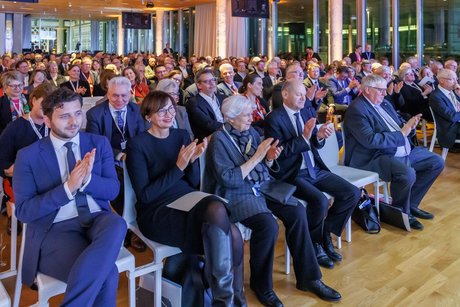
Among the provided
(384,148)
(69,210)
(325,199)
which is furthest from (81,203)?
(384,148)

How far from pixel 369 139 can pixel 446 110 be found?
2130 mm

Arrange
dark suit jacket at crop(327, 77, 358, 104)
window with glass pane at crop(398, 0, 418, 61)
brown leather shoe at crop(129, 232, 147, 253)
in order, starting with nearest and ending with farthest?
brown leather shoe at crop(129, 232, 147, 253)
dark suit jacket at crop(327, 77, 358, 104)
window with glass pane at crop(398, 0, 418, 61)

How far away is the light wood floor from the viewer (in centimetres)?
275

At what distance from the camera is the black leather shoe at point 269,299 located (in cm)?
263

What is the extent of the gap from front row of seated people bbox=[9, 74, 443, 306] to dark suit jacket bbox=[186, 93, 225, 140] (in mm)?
1019

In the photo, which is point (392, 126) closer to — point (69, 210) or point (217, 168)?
point (217, 168)

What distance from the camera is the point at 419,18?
12.3m

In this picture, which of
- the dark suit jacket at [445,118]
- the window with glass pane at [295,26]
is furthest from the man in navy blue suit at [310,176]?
the window with glass pane at [295,26]

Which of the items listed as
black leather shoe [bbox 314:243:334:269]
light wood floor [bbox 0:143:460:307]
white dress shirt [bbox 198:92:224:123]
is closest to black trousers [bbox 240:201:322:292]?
light wood floor [bbox 0:143:460:307]

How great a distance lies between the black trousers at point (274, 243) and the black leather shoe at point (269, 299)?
2 centimetres

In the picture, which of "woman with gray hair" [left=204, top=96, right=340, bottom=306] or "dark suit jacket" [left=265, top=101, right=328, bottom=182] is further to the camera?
"dark suit jacket" [left=265, top=101, right=328, bottom=182]

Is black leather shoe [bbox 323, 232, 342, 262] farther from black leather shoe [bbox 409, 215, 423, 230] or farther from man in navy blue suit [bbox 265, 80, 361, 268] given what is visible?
black leather shoe [bbox 409, 215, 423, 230]

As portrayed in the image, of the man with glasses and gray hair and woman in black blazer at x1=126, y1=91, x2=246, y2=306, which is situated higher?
the man with glasses and gray hair

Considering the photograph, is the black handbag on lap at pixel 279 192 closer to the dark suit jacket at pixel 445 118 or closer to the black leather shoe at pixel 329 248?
the black leather shoe at pixel 329 248
